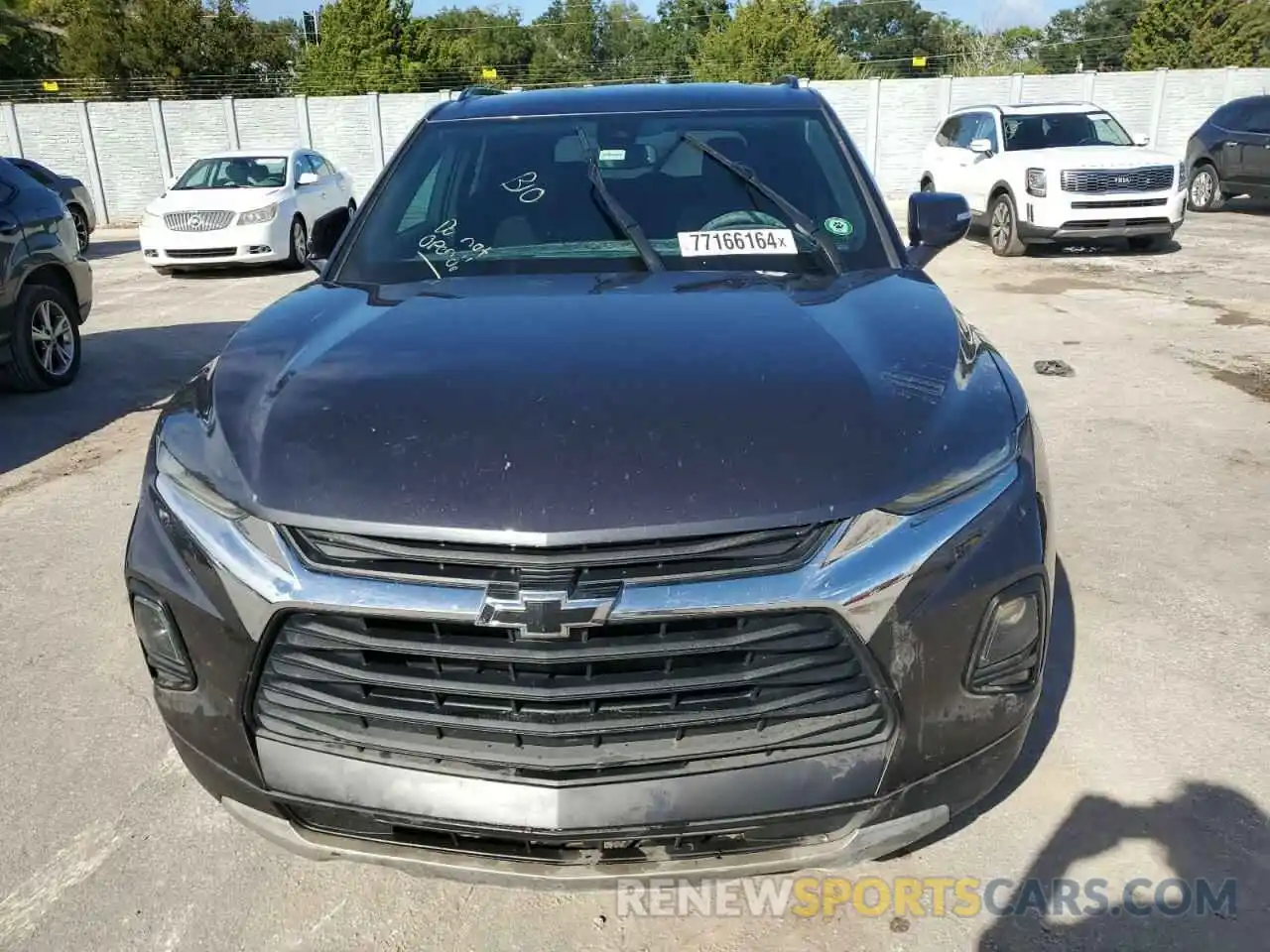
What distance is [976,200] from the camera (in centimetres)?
1307

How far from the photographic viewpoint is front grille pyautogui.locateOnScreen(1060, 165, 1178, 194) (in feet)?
37.1

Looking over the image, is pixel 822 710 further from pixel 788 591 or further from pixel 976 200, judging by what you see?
pixel 976 200

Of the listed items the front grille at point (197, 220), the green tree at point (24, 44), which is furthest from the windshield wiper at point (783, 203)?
the green tree at point (24, 44)

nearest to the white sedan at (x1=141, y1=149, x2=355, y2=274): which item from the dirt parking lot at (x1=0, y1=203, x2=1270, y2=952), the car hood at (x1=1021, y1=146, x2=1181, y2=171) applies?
the dirt parking lot at (x1=0, y1=203, x2=1270, y2=952)

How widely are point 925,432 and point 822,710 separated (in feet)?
1.85

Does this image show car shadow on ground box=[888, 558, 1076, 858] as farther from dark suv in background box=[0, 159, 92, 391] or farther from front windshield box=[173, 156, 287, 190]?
front windshield box=[173, 156, 287, 190]

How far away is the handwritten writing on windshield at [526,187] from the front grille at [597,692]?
5.96ft

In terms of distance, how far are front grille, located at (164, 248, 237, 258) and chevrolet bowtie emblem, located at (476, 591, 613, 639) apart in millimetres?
11875

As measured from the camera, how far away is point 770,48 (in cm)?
3650

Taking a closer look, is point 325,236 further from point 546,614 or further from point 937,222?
point 546,614

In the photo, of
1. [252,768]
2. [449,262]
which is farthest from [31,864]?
[449,262]

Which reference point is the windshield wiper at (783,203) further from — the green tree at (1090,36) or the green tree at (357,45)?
the green tree at (1090,36)

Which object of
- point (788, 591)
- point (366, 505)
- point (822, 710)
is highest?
point (366, 505)

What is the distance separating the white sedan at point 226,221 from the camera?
12.2m
